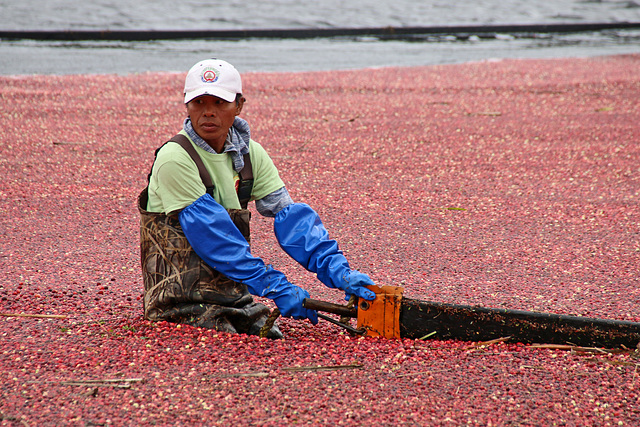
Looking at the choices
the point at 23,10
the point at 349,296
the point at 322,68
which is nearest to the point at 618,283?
the point at 349,296

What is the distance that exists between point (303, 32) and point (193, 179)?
1551 cm

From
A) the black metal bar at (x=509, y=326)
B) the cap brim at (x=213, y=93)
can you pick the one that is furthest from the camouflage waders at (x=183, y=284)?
the black metal bar at (x=509, y=326)

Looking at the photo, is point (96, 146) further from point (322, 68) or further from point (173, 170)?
point (322, 68)

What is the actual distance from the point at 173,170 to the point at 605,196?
151 inches

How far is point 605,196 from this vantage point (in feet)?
17.6

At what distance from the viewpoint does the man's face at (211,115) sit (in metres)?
2.82

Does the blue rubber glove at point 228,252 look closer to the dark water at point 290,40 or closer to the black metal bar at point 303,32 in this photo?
the dark water at point 290,40

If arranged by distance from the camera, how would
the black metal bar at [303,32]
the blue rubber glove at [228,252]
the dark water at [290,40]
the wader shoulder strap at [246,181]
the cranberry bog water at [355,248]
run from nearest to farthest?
1. the cranberry bog water at [355,248]
2. the blue rubber glove at [228,252]
3. the wader shoulder strap at [246,181]
4. the dark water at [290,40]
5. the black metal bar at [303,32]

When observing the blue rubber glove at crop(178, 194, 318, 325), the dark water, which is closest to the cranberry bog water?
the blue rubber glove at crop(178, 194, 318, 325)

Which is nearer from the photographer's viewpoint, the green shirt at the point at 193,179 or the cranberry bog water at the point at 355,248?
the cranberry bog water at the point at 355,248

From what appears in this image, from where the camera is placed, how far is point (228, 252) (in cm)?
273

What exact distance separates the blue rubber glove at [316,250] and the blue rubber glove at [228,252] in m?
0.18

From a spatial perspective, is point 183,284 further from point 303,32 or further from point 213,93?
point 303,32

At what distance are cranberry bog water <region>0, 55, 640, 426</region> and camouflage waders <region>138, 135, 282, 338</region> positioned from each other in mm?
103
